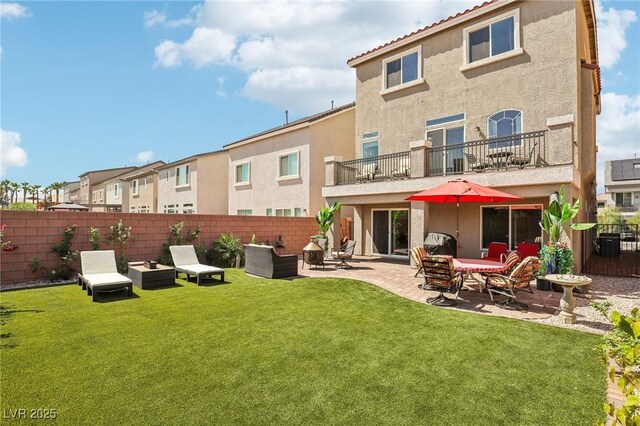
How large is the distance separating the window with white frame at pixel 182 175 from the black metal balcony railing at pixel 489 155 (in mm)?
21896

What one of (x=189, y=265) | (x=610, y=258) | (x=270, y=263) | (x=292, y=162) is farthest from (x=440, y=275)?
(x=610, y=258)

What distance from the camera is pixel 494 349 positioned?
5.47 meters

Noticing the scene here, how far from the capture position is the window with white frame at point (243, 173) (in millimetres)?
24469

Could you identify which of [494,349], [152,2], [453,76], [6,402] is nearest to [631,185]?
[453,76]

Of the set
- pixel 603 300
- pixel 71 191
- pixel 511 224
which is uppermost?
pixel 71 191

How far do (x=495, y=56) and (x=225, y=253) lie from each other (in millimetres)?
13861

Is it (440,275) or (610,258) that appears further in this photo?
(610,258)

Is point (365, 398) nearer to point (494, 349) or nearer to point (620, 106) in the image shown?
point (494, 349)

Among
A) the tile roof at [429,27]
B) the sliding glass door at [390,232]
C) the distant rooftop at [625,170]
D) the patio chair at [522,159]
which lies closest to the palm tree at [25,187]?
the tile roof at [429,27]

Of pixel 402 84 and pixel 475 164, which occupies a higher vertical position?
pixel 402 84

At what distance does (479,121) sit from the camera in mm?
13859

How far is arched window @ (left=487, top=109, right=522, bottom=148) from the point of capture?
41.5 ft

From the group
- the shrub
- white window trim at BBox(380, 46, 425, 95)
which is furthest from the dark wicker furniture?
white window trim at BBox(380, 46, 425, 95)

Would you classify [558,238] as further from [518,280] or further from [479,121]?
[479,121]
